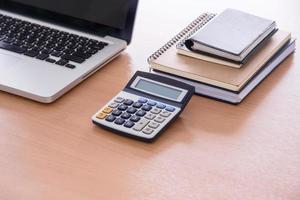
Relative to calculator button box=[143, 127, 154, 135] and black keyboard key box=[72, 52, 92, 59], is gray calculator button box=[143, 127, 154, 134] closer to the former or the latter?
calculator button box=[143, 127, 154, 135]

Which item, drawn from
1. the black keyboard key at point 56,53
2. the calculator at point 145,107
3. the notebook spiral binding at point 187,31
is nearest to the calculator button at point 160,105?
the calculator at point 145,107

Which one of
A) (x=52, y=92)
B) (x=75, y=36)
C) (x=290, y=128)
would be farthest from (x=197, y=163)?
(x=75, y=36)

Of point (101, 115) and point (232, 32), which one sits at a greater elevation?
point (232, 32)

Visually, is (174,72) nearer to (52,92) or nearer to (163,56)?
(163,56)

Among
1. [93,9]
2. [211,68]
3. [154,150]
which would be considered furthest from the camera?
[93,9]

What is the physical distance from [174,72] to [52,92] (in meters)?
0.22

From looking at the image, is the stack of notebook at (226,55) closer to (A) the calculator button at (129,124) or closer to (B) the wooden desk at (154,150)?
(B) the wooden desk at (154,150)

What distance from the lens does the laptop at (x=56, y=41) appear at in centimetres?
95

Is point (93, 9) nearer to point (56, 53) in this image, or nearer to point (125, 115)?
point (56, 53)

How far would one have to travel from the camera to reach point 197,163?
80 centimetres

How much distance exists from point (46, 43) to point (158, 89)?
270 mm

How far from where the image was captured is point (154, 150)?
827mm

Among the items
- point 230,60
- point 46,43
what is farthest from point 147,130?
point 46,43

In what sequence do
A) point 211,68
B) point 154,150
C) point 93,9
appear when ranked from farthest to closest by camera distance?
point 93,9 < point 211,68 < point 154,150
